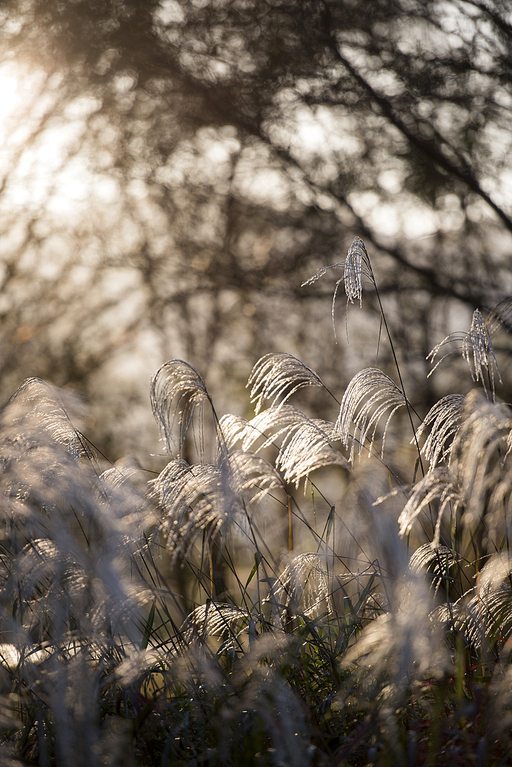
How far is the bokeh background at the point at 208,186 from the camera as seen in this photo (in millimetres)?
3961

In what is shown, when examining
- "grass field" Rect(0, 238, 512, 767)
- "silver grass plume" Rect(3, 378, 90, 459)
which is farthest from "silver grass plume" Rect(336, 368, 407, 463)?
"silver grass plume" Rect(3, 378, 90, 459)

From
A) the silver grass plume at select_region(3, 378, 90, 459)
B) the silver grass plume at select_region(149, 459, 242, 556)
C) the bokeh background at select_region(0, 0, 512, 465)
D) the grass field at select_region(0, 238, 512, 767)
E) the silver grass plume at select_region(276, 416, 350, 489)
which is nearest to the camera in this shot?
the grass field at select_region(0, 238, 512, 767)

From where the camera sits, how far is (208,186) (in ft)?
14.0

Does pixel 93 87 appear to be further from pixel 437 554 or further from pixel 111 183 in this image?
pixel 437 554

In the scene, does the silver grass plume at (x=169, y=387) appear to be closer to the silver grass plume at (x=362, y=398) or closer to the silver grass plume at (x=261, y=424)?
the silver grass plume at (x=261, y=424)

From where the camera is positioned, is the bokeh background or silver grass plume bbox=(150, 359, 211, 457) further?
the bokeh background

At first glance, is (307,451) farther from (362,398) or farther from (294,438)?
(362,398)

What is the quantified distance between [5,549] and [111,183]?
3.19m

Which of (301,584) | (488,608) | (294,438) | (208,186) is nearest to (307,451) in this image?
(294,438)

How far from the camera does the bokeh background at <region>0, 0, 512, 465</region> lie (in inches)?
156

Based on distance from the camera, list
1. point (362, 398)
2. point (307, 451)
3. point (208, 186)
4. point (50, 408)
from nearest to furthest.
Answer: point (307, 451) → point (362, 398) → point (50, 408) → point (208, 186)

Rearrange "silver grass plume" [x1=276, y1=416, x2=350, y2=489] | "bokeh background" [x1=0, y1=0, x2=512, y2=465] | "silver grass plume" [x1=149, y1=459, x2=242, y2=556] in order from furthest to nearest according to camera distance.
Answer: "bokeh background" [x1=0, y1=0, x2=512, y2=465] < "silver grass plume" [x1=276, y1=416, x2=350, y2=489] < "silver grass plume" [x1=149, y1=459, x2=242, y2=556]

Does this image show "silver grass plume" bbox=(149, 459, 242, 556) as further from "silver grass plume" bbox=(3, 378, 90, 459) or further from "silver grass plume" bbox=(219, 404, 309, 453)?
"silver grass plume" bbox=(3, 378, 90, 459)

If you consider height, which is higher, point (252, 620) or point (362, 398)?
point (362, 398)
